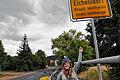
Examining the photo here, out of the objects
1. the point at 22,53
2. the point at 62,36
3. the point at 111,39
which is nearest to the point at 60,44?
the point at 62,36

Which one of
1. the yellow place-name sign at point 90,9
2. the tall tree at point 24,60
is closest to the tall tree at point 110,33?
the yellow place-name sign at point 90,9

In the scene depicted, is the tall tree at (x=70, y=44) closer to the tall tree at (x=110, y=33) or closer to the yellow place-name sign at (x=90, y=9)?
the tall tree at (x=110, y=33)

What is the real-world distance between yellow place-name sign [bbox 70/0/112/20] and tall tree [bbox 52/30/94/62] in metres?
46.6

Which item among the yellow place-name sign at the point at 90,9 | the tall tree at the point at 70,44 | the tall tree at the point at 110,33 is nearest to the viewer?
the yellow place-name sign at the point at 90,9

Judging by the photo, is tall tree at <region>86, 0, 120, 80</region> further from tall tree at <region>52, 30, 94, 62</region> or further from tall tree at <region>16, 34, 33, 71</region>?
tall tree at <region>16, 34, 33, 71</region>

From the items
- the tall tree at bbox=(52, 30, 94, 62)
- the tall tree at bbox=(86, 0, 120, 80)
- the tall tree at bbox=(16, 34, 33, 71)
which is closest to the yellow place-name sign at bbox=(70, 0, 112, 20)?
the tall tree at bbox=(86, 0, 120, 80)

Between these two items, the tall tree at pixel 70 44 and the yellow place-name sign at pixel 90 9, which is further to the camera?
the tall tree at pixel 70 44

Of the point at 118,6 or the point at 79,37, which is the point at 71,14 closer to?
the point at 118,6

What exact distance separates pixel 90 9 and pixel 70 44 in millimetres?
56699

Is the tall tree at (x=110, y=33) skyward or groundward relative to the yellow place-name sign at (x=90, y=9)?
skyward

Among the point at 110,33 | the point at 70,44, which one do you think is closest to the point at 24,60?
the point at 70,44

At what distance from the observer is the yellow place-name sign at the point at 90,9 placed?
5.44 metres

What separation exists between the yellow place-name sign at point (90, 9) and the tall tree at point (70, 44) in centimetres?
4656

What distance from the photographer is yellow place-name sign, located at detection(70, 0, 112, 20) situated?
214 inches
